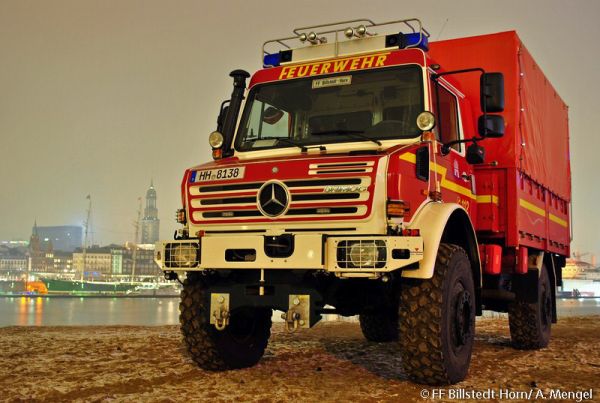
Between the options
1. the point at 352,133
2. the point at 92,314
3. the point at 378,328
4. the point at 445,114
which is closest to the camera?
the point at 352,133

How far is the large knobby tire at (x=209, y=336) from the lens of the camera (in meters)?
6.67

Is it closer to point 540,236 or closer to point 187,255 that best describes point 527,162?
point 540,236

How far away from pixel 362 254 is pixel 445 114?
2.22 metres

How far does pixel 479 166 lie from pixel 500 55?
1651 millimetres

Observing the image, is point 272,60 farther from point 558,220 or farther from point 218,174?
point 558,220

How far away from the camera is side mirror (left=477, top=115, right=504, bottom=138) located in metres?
6.43

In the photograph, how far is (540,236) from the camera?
9195 mm

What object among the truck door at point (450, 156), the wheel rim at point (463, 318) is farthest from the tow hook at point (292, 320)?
the truck door at point (450, 156)

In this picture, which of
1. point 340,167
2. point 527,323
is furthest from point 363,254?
point 527,323

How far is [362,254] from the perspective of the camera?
546cm

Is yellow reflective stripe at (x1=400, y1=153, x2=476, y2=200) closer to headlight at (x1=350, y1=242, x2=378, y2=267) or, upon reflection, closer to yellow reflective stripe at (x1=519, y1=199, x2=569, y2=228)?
headlight at (x1=350, y1=242, x2=378, y2=267)

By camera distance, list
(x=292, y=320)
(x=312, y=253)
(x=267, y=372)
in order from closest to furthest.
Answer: (x=312, y=253) < (x=292, y=320) < (x=267, y=372)

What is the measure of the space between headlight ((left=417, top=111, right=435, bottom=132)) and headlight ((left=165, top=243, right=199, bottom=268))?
2.50 metres

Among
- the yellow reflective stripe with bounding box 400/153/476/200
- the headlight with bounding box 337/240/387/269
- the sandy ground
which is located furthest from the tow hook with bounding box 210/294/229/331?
the yellow reflective stripe with bounding box 400/153/476/200
